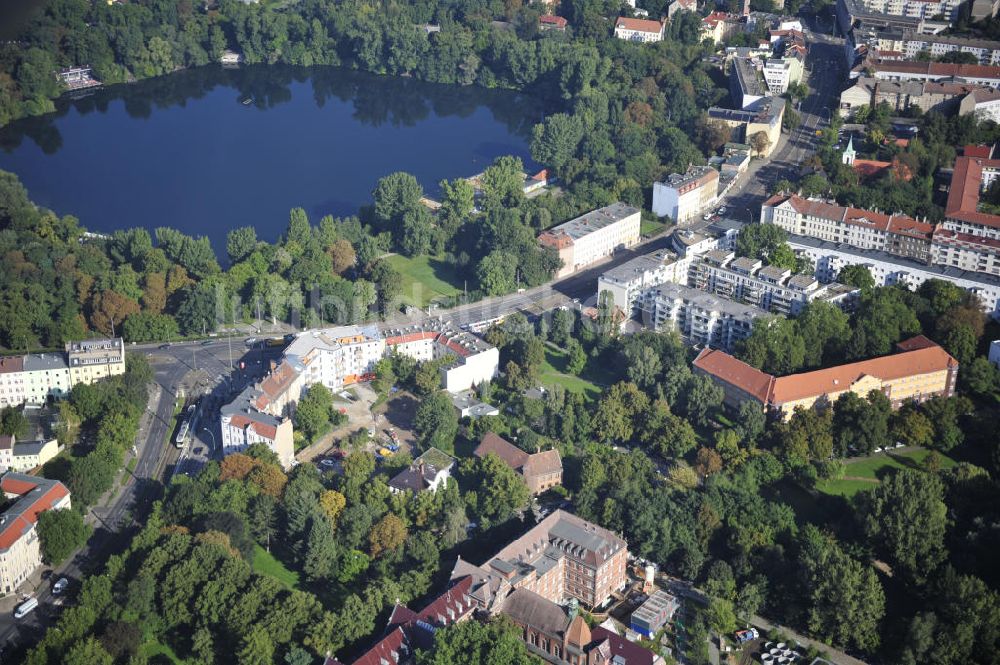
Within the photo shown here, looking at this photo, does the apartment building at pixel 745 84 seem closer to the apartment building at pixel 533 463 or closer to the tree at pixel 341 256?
the tree at pixel 341 256

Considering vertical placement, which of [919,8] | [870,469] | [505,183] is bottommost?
[870,469]

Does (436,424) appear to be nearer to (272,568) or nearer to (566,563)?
(272,568)

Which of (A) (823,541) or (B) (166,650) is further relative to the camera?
(A) (823,541)

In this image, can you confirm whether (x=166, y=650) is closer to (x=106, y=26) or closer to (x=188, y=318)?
(x=188, y=318)

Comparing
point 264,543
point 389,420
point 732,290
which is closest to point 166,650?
point 264,543

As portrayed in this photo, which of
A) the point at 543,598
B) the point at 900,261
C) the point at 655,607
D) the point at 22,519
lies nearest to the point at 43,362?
the point at 22,519

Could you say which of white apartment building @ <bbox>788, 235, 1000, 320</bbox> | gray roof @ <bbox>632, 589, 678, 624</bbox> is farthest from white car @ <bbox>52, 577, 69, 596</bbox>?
white apartment building @ <bbox>788, 235, 1000, 320</bbox>

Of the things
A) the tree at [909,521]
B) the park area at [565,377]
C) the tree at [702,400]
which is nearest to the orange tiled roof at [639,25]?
the park area at [565,377]
